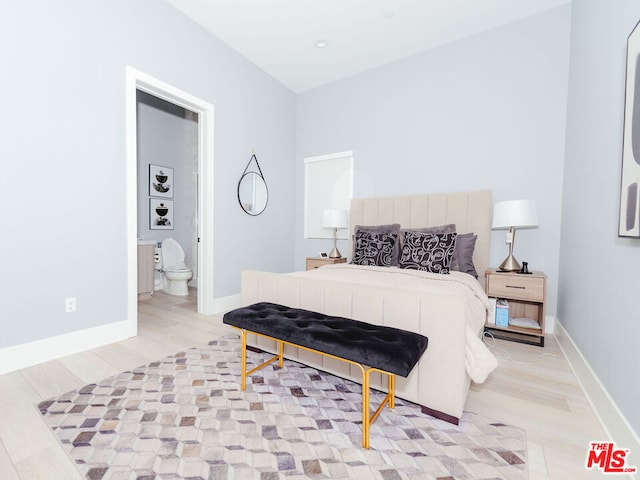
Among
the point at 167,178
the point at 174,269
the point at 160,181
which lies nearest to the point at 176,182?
the point at 167,178

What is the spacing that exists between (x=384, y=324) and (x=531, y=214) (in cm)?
188

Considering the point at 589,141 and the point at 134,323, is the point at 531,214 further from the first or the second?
the point at 134,323

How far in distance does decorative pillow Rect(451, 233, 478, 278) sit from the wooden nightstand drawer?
8.0 inches

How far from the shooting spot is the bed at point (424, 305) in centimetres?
145

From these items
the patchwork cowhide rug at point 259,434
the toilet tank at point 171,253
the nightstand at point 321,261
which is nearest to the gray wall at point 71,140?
the patchwork cowhide rug at point 259,434

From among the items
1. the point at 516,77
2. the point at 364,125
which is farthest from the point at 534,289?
the point at 364,125

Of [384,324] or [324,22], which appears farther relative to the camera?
[324,22]

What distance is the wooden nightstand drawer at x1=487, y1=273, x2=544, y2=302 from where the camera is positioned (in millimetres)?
2484

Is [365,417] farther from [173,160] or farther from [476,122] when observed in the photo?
[173,160]

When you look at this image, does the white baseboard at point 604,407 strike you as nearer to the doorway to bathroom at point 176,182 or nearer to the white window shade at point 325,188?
the white window shade at point 325,188

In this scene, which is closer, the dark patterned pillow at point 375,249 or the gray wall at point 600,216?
the gray wall at point 600,216

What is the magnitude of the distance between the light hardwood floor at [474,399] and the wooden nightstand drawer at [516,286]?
1.45 ft

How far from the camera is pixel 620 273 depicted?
1.44m

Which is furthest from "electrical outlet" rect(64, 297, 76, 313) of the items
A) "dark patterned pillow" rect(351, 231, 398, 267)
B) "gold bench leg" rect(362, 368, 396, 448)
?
"dark patterned pillow" rect(351, 231, 398, 267)
